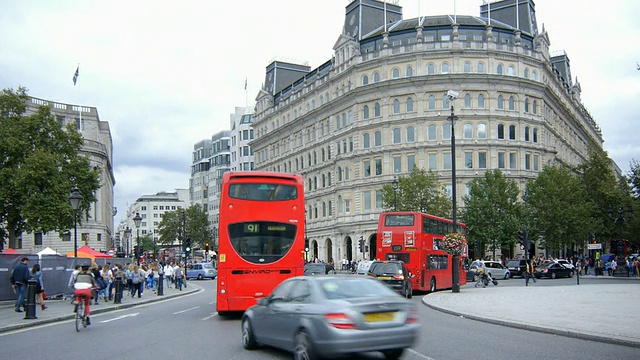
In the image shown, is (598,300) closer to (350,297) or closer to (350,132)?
(350,297)

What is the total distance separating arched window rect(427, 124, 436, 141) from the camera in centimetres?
6561

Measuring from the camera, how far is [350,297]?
971 cm

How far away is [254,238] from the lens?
17.9m

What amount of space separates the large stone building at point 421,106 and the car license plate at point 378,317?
54.4 metres

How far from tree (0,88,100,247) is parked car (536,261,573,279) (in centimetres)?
3594

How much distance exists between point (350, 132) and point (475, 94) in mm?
14580

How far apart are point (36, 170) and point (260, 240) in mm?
28825

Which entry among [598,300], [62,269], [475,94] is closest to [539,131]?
[475,94]

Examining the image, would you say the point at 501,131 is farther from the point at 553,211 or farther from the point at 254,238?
the point at 254,238

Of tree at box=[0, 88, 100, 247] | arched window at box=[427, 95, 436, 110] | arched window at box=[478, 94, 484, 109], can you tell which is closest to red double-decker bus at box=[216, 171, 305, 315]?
tree at box=[0, 88, 100, 247]

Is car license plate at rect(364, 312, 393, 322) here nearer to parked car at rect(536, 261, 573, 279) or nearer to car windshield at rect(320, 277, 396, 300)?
car windshield at rect(320, 277, 396, 300)

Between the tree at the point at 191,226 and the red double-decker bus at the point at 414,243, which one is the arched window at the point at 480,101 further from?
the tree at the point at 191,226

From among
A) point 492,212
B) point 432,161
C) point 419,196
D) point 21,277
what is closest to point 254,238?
point 21,277

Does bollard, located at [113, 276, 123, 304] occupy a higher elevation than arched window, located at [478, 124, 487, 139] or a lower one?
lower
